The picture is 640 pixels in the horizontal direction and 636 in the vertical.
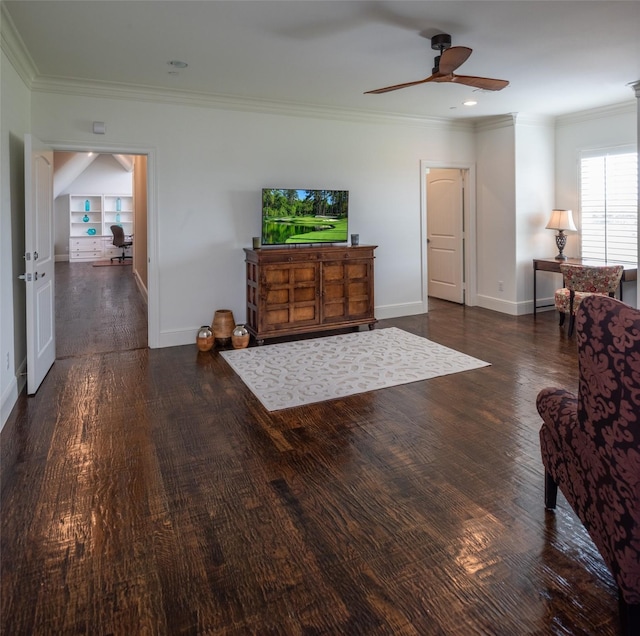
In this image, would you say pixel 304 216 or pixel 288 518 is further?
pixel 304 216

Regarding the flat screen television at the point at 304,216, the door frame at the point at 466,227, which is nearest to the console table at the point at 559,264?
the door frame at the point at 466,227

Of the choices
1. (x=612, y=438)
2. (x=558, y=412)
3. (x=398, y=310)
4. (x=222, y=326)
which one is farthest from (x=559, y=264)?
(x=612, y=438)

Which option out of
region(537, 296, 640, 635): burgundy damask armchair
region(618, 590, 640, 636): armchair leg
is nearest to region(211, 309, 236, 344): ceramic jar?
region(537, 296, 640, 635): burgundy damask armchair

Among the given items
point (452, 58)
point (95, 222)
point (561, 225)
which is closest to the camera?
point (452, 58)

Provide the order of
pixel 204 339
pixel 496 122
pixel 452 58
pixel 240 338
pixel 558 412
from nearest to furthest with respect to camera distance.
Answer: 1. pixel 558 412
2. pixel 452 58
3. pixel 204 339
4. pixel 240 338
5. pixel 496 122

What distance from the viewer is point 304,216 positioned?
221 inches

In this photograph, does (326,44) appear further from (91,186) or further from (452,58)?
(91,186)

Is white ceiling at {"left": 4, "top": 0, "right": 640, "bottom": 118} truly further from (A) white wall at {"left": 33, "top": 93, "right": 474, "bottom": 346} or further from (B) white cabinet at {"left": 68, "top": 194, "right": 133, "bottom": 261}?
(B) white cabinet at {"left": 68, "top": 194, "right": 133, "bottom": 261}

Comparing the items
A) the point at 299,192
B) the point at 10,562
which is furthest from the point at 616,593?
the point at 299,192

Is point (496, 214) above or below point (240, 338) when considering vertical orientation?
above

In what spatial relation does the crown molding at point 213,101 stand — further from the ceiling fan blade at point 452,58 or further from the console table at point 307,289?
the ceiling fan blade at point 452,58

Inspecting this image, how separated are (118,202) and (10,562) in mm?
14371

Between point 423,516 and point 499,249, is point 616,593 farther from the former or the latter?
point 499,249

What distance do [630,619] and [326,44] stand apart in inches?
151
